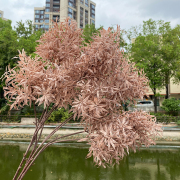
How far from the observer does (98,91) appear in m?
2.46

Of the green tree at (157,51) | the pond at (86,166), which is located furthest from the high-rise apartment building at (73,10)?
the pond at (86,166)

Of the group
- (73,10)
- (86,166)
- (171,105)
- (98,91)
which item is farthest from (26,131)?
(73,10)

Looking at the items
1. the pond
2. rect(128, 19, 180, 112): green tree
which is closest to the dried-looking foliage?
the pond

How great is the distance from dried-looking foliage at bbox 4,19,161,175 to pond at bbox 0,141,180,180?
14.5 ft

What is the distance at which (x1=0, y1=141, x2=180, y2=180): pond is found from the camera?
648 cm

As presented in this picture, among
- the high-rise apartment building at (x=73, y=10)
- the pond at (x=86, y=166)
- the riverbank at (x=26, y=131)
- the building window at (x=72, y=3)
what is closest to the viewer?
the pond at (x=86, y=166)

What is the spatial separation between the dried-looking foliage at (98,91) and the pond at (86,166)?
14.5ft

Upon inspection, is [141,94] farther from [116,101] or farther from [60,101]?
[60,101]

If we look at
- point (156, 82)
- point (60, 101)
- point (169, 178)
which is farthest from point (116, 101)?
point (156, 82)

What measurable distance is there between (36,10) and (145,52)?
5495 cm

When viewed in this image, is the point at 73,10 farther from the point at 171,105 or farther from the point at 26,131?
the point at 26,131

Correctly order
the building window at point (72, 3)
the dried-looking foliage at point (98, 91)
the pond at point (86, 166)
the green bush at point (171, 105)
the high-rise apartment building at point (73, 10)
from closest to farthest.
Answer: the dried-looking foliage at point (98, 91) → the pond at point (86, 166) → the green bush at point (171, 105) → the high-rise apartment building at point (73, 10) → the building window at point (72, 3)

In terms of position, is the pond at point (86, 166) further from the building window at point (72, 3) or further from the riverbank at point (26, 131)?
the building window at point (72, 3)

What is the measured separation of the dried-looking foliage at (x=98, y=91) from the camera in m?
2.41
